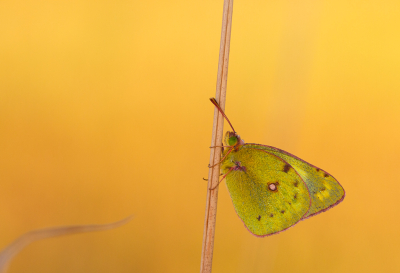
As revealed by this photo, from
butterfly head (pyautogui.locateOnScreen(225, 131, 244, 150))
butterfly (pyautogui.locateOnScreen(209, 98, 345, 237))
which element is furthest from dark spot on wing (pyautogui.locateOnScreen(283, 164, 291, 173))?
butterfly head (pyautogui.locateOnScreen(225, 131, 244, 150))

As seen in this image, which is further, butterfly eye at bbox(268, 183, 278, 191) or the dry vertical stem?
butterfly eye at bbox(268, 183, 278, 191)

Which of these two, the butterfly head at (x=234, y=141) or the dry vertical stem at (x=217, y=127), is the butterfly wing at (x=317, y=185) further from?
the dry vertical stem at (x=217, y=127)

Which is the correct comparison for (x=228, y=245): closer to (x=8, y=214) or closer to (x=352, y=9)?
(x=8, y=214)

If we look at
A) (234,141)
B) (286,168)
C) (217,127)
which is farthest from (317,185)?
(217,127)

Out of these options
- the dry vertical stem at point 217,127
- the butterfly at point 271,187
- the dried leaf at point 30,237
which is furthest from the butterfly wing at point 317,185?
the dried leaf at point 30,237

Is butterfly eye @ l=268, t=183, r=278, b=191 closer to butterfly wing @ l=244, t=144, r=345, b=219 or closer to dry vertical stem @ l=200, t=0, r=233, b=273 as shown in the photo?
butterfly wing @ l=244, t=144, r=345, b=219

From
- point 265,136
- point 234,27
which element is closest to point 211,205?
point 265,136

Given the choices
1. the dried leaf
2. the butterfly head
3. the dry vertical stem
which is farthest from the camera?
the butterfly head

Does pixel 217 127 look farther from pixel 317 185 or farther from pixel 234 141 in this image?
pixel 317 185
